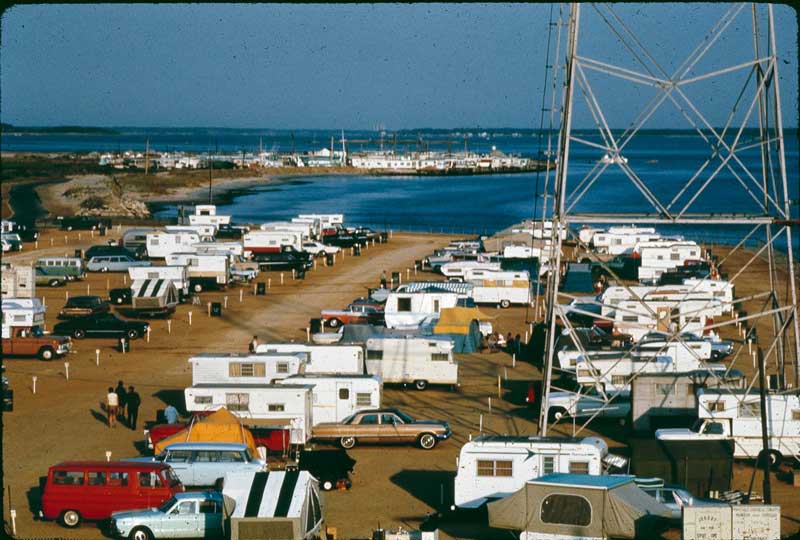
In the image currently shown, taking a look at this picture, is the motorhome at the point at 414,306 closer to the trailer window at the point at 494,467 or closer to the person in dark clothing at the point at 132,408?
the person in dark clothing at the point at 132,408

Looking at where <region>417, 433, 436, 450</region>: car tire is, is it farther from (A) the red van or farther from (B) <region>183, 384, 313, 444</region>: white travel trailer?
(A) the red van

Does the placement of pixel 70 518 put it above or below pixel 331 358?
below

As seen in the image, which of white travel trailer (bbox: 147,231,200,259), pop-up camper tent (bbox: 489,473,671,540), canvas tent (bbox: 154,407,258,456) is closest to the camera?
pop-up camper tent (bbox: 489,473,671,540)

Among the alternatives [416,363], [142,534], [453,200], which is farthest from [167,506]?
[453,200]

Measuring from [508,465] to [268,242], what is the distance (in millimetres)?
35145

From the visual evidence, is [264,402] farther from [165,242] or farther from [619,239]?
[619,239]

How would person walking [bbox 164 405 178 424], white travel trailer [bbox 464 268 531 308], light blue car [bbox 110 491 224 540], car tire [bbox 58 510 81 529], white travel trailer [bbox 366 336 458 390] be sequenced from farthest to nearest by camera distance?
1. white travel trailer [bbox 464 268 531 308]
2. white travel trailer [bbox 366 336 458 390]
3. person walking [bbox 164 405 178 424]
4. car tire [bbox 58 510 81 529]
5. light blue car [bbox 110 491 224 540]

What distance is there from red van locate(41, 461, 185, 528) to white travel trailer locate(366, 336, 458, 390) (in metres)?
9.49

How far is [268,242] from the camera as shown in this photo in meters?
49.4

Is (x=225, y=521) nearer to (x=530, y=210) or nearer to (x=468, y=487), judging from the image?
(x=468, y=487)

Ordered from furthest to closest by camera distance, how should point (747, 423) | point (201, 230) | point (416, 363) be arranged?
point (201, 230)
point (416, 363)
point (747, 423)

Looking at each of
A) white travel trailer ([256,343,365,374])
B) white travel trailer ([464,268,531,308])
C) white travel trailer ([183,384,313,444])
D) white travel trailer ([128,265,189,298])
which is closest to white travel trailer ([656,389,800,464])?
white travel trailer ([183,384,313,444])

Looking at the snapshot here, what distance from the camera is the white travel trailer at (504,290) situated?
3694 cm

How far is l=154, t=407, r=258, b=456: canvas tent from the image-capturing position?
1769 cm
